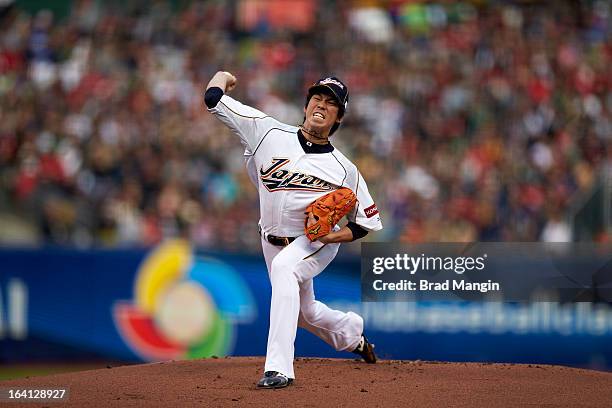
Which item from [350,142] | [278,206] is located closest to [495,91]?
[350,142]

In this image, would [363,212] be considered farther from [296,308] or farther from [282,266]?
[296,308]

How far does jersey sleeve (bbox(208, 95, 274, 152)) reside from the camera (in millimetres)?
6520

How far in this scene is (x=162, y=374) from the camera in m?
6.96

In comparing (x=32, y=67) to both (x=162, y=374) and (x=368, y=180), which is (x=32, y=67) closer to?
(x=368, y=180)

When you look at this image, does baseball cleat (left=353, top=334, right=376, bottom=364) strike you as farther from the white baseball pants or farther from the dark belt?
the dark belt

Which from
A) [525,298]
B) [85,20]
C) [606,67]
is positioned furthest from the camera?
[85,20]

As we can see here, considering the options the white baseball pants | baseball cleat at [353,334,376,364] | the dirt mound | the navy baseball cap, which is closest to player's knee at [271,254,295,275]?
the white baseball pants

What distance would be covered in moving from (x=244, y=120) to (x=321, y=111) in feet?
1.68

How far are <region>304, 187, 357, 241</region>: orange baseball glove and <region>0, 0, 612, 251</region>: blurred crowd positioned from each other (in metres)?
3.06

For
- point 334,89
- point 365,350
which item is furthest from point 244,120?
point 365,350

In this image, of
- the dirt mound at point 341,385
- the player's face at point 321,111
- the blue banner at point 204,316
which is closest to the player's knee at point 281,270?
the dirt mound at point 341,385

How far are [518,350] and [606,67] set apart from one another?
20.4ft

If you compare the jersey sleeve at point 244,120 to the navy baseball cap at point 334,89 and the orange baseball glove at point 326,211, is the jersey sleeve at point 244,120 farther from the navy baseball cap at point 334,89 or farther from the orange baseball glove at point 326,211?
the orange baseball glove at point 326,211

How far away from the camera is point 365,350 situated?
24.5ft
